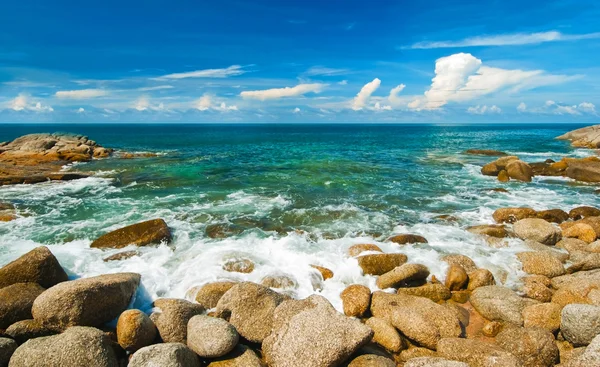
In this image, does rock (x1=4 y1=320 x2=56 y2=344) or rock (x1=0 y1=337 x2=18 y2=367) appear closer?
rock (x1=0 y1=337 x2=18 y2=367)

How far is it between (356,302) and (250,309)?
297cm

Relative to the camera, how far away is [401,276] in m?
10.5

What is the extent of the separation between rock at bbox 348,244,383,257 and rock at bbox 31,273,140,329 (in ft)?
25.9

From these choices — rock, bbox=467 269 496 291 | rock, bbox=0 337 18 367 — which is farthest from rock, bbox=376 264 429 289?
rock, bbox=0 337 18 367

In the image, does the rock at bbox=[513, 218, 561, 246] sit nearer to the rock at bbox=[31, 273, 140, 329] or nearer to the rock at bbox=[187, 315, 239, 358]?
the rock at bbox=[187, 315, 239, 358]

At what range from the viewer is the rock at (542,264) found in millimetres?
11234

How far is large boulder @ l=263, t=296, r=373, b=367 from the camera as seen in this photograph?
653 cm

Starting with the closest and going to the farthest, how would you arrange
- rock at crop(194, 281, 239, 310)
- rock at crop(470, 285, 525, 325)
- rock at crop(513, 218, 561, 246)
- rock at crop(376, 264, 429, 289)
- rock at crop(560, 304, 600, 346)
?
rock at crop(560, 304, 600, 346), rock at crop(470, 285, 525, 325), rock at crop(194, 281, 239, 310), rock at crop(376, 264, 429, 289), rock at crop(513, 218, 561, 246)

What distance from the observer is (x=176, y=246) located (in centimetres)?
1421

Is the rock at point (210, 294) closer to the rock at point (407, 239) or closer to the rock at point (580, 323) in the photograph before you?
the rock at point (407, 239)

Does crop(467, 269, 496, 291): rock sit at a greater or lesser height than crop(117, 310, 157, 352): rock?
lesser

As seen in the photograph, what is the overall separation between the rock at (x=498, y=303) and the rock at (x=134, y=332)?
337 inches

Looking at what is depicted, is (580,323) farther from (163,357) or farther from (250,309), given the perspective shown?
(163,357)

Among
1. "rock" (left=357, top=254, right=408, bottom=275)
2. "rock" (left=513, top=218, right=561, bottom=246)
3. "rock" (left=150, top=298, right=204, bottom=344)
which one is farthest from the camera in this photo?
"rock" (left=513, top=218, right=561, bottom=246)
